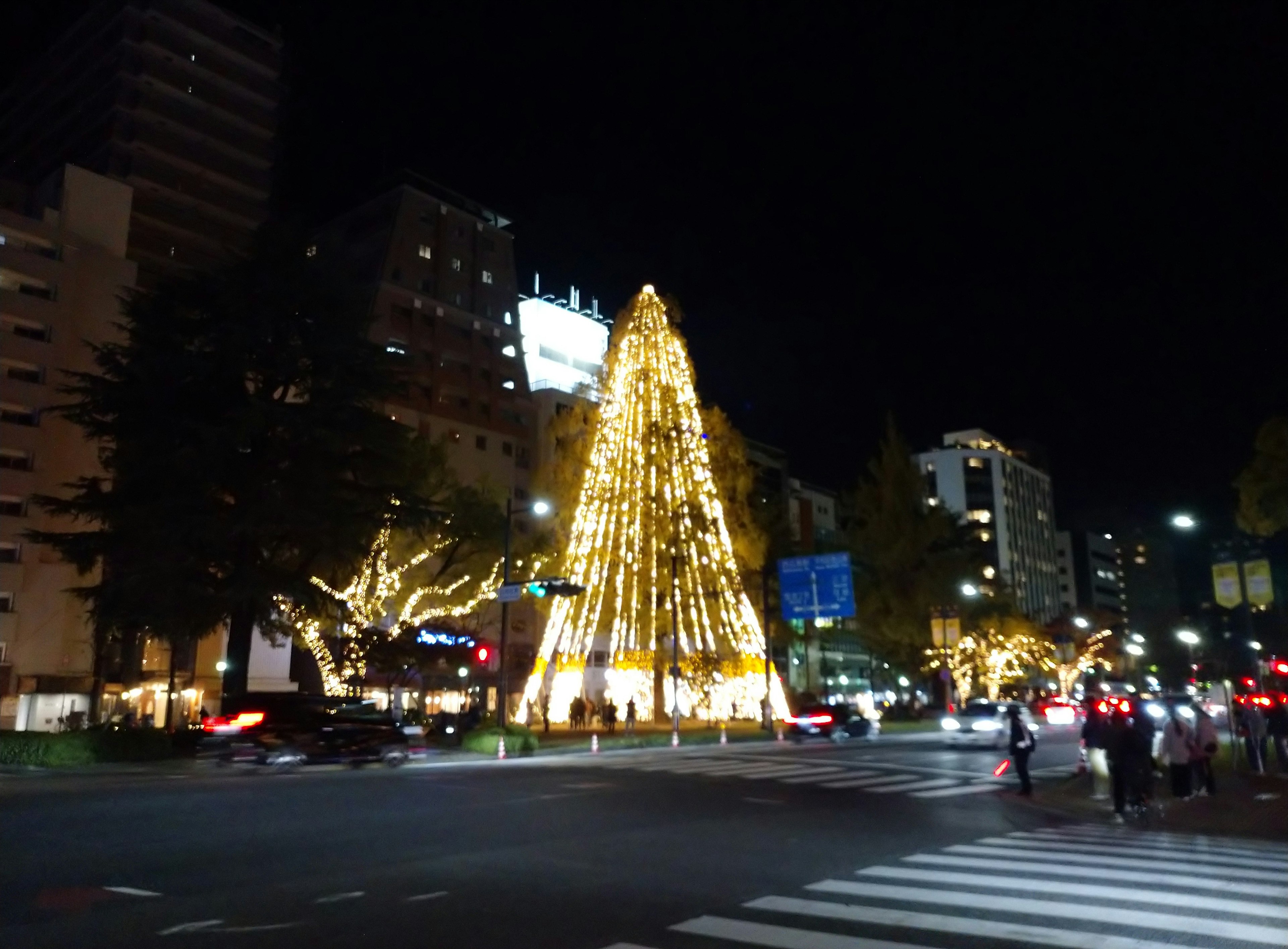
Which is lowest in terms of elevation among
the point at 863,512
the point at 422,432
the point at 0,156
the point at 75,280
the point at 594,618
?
the point at 594,618

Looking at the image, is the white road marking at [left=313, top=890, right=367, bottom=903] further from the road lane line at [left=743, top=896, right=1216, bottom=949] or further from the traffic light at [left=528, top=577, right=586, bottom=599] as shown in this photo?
the traffic light at [left=528, top=577, right=586, bottom=599]

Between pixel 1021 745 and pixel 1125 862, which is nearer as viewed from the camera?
pixel 1125 862

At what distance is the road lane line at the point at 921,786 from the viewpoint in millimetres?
18984

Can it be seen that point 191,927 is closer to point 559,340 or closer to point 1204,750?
point 1204,750

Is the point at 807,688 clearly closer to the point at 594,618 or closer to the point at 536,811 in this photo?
the point at 594,618

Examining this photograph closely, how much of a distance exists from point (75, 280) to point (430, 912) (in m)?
45.3

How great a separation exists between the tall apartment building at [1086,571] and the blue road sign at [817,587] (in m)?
116

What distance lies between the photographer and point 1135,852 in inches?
469

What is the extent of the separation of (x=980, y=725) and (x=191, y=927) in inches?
1345

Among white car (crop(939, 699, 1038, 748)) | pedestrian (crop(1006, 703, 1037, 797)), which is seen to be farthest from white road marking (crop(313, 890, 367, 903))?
white car (crop(939, 699, 1038, 748))

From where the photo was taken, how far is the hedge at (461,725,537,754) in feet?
96.4

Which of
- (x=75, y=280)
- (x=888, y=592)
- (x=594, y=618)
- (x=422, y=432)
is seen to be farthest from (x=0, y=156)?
(x=888, y=592)

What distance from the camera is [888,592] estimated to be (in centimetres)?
5269

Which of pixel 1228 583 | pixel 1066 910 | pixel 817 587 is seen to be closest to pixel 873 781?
pixel 1228 583
